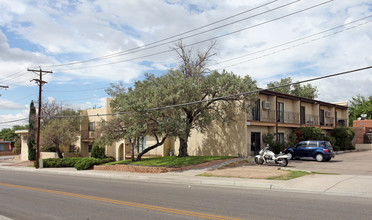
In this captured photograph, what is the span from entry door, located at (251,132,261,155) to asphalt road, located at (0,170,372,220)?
15.2 meters

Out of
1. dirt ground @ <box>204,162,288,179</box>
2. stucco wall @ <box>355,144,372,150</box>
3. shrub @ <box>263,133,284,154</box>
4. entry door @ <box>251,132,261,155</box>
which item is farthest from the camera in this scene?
stucco wall @ <box>355,144,372,150</box>

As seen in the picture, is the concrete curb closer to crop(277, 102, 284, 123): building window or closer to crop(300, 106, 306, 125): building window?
crop(277, 102, 284, 123): building window

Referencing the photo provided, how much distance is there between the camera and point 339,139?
3575 centimetres

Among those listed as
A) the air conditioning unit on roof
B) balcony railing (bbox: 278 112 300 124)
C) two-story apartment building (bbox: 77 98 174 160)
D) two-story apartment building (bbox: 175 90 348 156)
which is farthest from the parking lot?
two-story apartment building (bbox: 77 98 174 160)

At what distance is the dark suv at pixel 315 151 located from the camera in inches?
925

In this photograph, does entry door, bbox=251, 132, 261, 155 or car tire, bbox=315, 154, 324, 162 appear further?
entry door, bbox=251, 132, 261, 155

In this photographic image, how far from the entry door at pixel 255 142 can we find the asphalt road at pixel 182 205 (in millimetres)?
15223

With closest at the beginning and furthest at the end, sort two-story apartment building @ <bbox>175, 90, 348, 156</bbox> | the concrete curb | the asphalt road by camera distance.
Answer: the asphalt road, the concrete curb, two-story apartment building @ <bbox>175, 90, 348, 156</bbox>

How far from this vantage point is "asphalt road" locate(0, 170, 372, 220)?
26.8 feet

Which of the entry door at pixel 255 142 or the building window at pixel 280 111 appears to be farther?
the building window at pixel 280 111

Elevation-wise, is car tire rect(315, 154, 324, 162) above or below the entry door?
below

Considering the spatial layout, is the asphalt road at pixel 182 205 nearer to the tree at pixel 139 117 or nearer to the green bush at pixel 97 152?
the tree at pixel 139 117

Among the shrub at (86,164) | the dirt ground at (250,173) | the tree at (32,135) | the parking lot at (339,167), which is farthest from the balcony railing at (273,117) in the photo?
the tree at (32,135)

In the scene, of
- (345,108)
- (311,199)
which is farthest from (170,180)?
(345,108)
